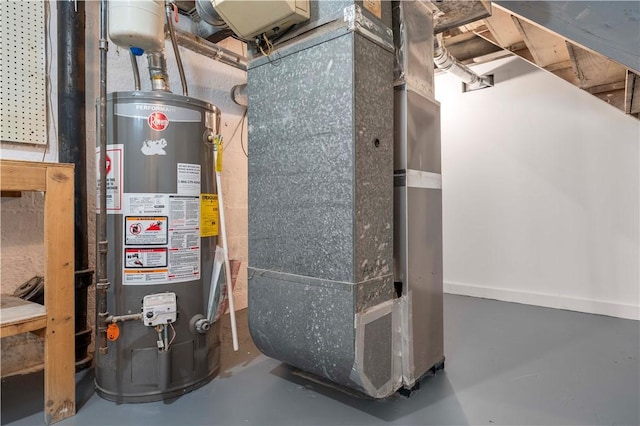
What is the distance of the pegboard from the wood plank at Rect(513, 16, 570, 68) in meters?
2.78

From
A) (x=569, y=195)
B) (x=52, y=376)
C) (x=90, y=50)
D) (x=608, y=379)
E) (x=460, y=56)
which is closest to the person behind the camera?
(x=52, y=376)

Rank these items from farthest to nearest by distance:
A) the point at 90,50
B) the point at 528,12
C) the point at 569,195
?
the point at 569,195, the point at 90,50, the point at 528,12

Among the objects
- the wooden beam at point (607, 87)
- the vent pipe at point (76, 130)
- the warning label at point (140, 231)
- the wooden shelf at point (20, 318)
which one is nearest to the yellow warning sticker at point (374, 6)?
the warning label at point (140, 231)

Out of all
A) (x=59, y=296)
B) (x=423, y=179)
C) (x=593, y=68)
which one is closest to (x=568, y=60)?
(x=593, y=68)

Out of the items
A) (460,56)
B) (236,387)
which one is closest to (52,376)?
(236,387)

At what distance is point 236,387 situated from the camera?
1710 millimetres

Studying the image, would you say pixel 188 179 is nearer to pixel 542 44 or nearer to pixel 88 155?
pixel 88 155

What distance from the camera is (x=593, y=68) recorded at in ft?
7.87

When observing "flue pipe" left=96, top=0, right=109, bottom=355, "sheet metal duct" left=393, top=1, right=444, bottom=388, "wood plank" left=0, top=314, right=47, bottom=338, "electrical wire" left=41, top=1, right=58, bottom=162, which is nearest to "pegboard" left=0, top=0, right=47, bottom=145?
"electrical wire" left=41, top=1, right=58, bottom=162

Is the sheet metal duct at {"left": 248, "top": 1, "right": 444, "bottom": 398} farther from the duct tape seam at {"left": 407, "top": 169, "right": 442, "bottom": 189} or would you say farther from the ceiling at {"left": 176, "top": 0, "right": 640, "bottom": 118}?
the ceiling at {"left": 176, "top": 0, "right": 640, "bottom": 118}

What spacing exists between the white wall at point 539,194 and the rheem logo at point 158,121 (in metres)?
2.95

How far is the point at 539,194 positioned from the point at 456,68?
1.35 meters

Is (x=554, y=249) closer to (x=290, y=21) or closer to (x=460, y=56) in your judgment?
(x=460, y=56)

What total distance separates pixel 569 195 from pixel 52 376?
366 cm
